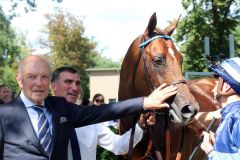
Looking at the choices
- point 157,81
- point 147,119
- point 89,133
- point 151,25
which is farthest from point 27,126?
point 151,25

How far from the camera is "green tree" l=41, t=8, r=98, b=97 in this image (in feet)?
140

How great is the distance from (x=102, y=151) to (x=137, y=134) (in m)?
2.44

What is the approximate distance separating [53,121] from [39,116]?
0.12 meters

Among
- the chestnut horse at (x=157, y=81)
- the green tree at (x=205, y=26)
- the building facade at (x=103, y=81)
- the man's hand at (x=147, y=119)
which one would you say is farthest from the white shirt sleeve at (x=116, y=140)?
the building facade at (x=103, y=81)

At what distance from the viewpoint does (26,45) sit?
220 ft

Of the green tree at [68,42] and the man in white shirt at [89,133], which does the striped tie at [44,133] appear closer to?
the man in white shirt at [89,133]

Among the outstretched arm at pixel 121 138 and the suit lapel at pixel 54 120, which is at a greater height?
the suit lapel at pixel 54 120

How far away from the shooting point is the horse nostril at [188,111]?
421cm

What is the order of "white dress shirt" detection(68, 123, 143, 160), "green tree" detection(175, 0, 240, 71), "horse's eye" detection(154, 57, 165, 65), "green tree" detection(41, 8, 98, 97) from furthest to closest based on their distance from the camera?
"green tree" detection(41, 8, 98, 97)
"green tree" detection(175, 0, 240, 71)
"horse's eye" detection(154, 57, 165, 65)
"white dress shirt" detection(68, 123, 143, 160)

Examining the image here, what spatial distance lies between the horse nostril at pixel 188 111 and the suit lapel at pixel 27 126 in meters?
1.50

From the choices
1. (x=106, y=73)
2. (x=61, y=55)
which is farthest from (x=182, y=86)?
(x=106, y=73)

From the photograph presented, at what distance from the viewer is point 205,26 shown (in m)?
24.7

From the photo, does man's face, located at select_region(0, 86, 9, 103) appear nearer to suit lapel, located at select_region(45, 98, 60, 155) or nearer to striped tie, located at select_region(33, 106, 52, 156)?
suit lapel, located at select_region(45, 98, 60, 155)

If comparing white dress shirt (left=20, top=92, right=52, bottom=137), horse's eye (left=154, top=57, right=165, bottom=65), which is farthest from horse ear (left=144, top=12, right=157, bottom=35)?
white dress shirt (left=20, top=92, right=52, bottom=137)
